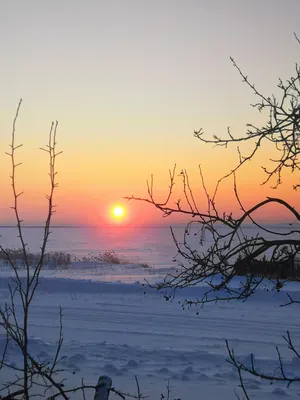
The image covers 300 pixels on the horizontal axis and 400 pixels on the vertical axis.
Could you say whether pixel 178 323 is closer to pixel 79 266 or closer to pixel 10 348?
pixel 10 348

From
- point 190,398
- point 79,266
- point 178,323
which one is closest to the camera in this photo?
point 190,398

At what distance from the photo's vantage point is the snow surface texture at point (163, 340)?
23.5 ft

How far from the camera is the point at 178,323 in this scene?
35.9 ft

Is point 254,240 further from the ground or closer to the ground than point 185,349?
further from the ground

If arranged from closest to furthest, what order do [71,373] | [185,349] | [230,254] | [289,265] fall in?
[230,254] → [289,265] → [71,373] → [185,349]

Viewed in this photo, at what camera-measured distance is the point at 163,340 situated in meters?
9.44

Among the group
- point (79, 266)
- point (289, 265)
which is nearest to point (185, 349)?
point (289, 265)

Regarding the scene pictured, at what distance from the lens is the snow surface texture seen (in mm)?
7168

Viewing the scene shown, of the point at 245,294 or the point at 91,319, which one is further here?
the point at 91,319

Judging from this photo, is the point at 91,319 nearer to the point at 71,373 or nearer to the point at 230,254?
the point at 71,373

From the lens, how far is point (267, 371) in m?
7.70

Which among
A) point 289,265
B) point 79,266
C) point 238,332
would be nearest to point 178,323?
point 238,332

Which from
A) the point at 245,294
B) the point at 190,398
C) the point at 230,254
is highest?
the point at 230,254

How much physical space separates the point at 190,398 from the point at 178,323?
4334 mm
